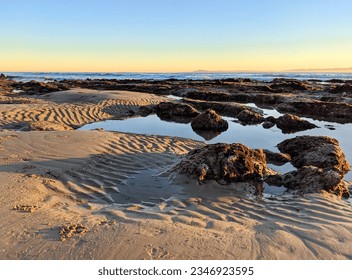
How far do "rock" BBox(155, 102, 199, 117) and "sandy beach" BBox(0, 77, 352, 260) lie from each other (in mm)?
7391

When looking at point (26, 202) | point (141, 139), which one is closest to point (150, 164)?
point (141, 139)

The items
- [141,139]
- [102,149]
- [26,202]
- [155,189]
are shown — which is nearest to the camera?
[26,202]

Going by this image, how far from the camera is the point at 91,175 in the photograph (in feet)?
18.9

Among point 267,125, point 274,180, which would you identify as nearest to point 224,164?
point 274,180

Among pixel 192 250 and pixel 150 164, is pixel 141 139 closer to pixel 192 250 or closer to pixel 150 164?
pixel 150 164

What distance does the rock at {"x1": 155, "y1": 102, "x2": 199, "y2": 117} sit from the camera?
14.8 m

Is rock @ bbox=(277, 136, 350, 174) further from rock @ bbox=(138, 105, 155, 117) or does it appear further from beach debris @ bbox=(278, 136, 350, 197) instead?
rock @ bbox=(138, 105, 155, 117)

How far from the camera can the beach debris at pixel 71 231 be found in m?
3.45

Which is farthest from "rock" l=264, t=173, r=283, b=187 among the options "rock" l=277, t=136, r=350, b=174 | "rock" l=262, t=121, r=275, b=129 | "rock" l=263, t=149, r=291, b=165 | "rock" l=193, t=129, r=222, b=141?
"rock" l=262, t=121, r=275, b=129

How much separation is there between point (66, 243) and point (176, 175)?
8.89 feet

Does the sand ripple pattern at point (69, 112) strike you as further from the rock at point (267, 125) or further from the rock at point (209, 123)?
the rock at point (267, 125)

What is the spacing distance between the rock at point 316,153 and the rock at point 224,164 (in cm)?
151

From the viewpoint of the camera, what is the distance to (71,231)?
11.6ft

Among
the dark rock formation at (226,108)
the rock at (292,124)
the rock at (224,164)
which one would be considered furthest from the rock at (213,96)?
the rock at (224,164)
